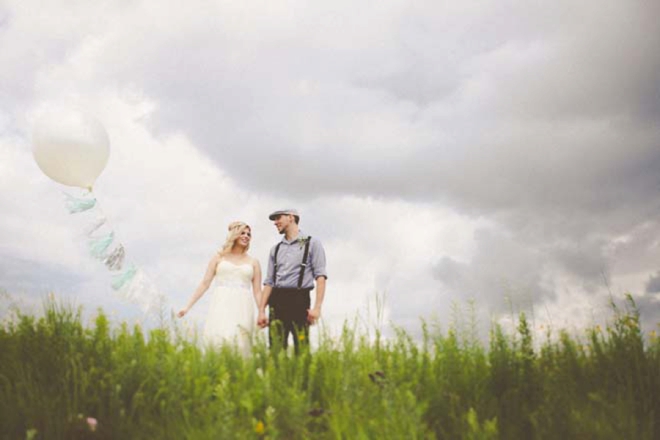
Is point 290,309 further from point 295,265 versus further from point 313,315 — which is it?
point 295,265

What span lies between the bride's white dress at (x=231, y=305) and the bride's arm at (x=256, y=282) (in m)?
0.06

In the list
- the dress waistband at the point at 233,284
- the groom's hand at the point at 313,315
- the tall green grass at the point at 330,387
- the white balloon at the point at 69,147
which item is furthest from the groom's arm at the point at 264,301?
the white balloon at the point at 69,147

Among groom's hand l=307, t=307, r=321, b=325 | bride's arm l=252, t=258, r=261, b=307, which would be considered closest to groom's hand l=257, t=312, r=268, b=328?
bride's arm l=252, t=258, r=261, b=307

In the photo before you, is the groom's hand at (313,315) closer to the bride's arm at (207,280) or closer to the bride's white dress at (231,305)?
the bride's white dress at (231,305)

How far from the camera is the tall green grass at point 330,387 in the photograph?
4.12 m

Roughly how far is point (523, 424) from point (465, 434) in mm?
672

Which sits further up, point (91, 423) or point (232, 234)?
point (232, 234)

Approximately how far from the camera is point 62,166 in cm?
776

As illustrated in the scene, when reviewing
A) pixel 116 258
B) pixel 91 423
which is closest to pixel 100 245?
pixel 116 258

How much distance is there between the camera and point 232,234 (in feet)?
24.6

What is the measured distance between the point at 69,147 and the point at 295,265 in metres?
3.57

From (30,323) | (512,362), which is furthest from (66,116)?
(512,362)

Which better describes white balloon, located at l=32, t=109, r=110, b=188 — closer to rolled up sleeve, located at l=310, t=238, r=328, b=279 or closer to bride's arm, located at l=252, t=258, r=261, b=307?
bride's arm, located at l=252, t=258, r=261, b=307

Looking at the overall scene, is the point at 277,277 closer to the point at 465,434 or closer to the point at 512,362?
the point at 512,362
